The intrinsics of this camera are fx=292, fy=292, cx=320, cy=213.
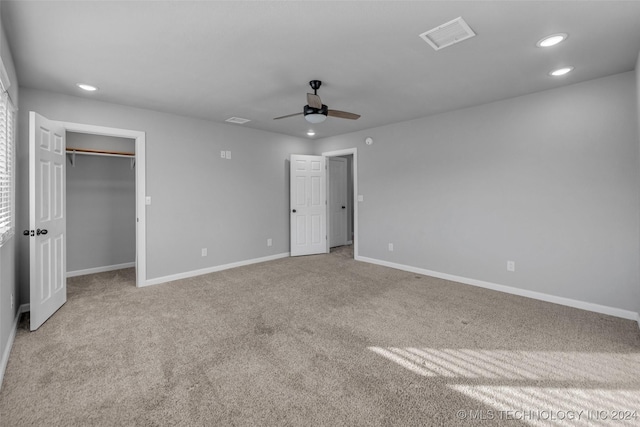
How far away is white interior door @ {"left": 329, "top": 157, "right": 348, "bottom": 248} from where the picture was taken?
6.84m

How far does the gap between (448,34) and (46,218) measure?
13.3 feet

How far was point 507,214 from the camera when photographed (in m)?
3.71

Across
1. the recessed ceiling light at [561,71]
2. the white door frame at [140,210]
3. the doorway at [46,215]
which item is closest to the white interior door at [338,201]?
the white door frame at [140,210]

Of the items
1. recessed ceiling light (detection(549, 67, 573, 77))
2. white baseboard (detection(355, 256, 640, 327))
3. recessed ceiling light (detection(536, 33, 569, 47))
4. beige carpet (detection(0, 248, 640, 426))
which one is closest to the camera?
beige carpet (detection(0, 248, 640, 426))

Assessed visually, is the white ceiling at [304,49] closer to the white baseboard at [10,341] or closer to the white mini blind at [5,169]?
the white mini blind at [5,169]

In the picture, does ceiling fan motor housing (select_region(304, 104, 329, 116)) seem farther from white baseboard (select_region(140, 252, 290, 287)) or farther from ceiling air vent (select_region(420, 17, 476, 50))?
white baseboard (select_region(140, 252, 290, 287))

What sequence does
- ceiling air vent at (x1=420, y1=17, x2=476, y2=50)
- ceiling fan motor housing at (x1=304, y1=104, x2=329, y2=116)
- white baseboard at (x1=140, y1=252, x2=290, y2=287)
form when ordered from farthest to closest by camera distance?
white baseboard at (x1=140, y1=252, x2=290, y2=287) → ceiling fan motor housing at (x1=304, y1=104, x2=329, y2=116) → ceiling air vent at (x1=420, y1=17, x2=476, y2=50)

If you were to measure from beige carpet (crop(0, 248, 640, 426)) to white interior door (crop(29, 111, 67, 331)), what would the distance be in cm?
25

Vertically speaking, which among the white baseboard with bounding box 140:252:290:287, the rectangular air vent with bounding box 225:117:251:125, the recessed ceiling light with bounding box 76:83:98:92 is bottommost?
the white baseboard with bounding box 140:252:290:287

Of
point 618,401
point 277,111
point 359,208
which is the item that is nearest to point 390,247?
point 359,208

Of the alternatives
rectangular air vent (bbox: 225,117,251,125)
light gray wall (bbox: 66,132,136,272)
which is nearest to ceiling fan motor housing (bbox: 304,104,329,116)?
rectangular air vent (bbox: 225,117,251,125)

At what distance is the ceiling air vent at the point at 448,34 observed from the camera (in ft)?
6.91

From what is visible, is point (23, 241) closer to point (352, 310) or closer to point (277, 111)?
point (277, 111)

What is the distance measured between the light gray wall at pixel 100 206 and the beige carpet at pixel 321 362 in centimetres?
134
